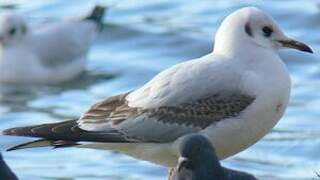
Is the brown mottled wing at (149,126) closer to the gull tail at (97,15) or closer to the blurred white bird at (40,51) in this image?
the blurred white bird at (40,51)

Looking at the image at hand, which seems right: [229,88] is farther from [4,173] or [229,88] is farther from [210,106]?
[4,173]

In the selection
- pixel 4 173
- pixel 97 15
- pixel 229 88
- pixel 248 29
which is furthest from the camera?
pixel 97 15

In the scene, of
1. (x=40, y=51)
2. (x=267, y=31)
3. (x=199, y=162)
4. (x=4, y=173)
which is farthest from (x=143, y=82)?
(x=199, y=162)

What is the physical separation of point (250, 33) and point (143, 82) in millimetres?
5922

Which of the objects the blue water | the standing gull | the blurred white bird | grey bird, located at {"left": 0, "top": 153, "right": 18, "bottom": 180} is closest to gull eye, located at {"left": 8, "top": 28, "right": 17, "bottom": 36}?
the blurred white bird

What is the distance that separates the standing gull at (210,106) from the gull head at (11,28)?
637cm

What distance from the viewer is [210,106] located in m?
7.62

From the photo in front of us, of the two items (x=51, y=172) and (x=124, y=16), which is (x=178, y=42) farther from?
(x=51, y=172)

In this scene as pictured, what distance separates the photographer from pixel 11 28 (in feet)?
46.7

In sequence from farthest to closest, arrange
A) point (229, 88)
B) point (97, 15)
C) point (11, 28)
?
1. point (97, 15)
2. point (11, 28)
3. point (229, 88)

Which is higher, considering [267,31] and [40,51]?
[267,31]

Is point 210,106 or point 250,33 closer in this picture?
point 210,106

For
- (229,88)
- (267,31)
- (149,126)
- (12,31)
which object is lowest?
(12,31)

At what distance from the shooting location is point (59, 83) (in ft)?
46.3
